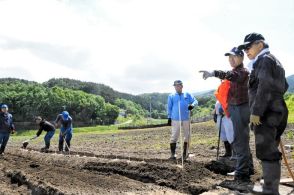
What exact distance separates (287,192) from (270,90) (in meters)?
1.68

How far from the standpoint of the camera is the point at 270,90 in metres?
5.60

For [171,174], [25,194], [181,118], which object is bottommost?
[25,194]

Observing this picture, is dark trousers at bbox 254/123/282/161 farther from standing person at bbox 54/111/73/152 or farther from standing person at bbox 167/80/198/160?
standing person at bbox 54/111/73/152

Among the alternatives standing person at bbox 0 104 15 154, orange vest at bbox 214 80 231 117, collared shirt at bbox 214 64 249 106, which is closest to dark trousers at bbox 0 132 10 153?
standing person at bbox 0 104 15 154

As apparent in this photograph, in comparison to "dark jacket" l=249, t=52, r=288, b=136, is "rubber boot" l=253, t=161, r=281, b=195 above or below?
below

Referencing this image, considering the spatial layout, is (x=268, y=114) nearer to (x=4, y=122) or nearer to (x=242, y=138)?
(x=242, y=138)

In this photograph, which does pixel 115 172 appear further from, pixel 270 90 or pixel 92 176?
pixel 270 90

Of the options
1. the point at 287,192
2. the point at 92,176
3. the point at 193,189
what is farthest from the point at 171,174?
the point at 287,192

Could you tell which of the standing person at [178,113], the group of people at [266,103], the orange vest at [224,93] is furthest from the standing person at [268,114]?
the standing person at [178,113]

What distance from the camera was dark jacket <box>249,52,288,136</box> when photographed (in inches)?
221

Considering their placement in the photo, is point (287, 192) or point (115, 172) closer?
point (287, 192)

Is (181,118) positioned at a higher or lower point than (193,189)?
higher

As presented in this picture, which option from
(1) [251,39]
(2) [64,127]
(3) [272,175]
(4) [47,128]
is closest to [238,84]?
(1) [251,39]

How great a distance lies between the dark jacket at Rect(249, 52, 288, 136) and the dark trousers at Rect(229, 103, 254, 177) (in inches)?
54.8
